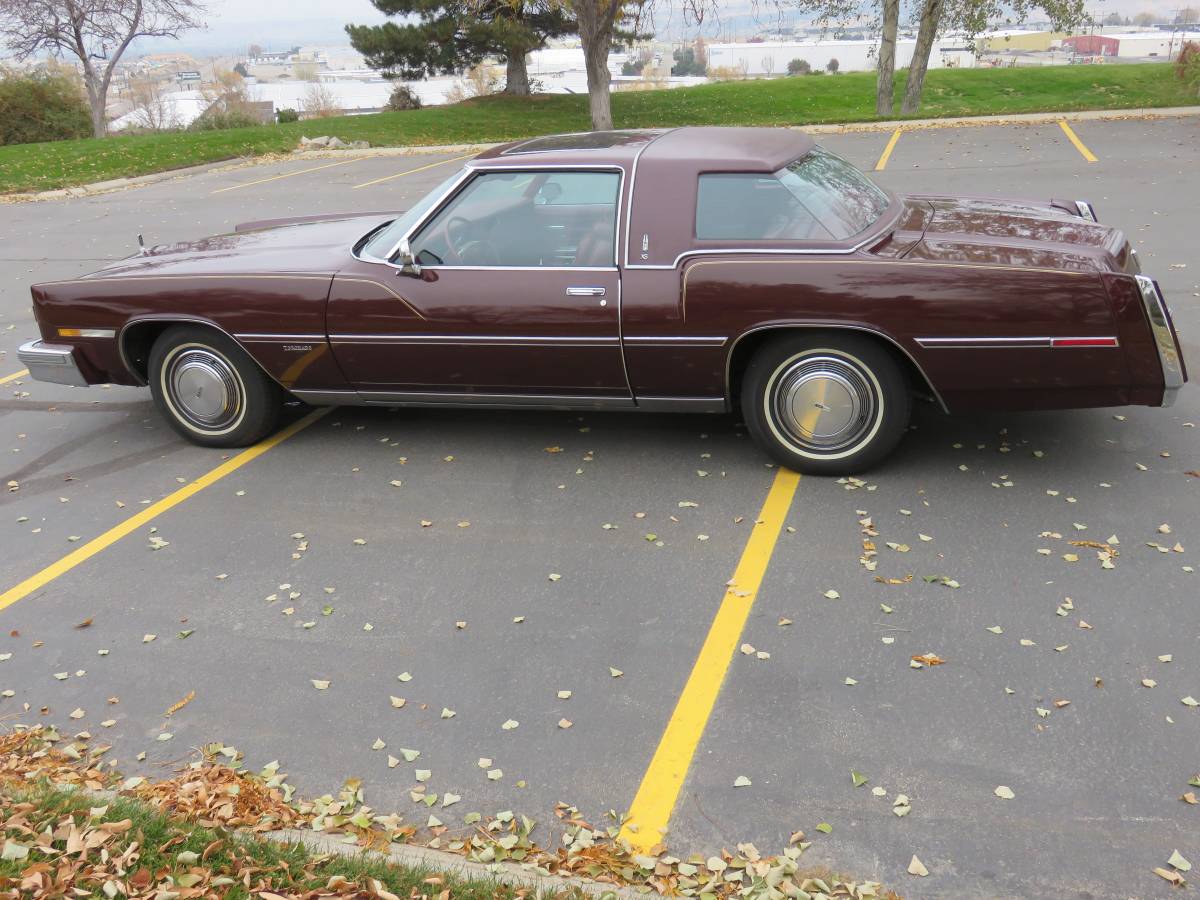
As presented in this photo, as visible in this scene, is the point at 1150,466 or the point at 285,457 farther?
the point at 285,457

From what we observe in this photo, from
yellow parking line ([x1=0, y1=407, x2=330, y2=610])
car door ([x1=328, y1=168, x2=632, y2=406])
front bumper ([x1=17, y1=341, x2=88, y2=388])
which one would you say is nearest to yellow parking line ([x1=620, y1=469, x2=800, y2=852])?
car door ([x1=328, y1=168, x2=632, y2=406])

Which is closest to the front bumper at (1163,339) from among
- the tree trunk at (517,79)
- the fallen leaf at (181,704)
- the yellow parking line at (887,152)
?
the fallen leaf at (181,704)

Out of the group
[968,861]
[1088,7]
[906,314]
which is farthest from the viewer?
[1088,7]

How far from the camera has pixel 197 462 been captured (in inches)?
235

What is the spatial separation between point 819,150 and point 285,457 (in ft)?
10.9

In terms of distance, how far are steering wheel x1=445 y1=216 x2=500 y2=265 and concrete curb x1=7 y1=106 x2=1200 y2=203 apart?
53.0 ft

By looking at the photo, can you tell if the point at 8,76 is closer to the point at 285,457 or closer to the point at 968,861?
the point at 285,457

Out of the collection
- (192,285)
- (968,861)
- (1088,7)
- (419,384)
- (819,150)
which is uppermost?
(1088,7)

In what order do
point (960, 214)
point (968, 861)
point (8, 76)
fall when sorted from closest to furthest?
point (968, 861), point (960, 214), point (8, 76)

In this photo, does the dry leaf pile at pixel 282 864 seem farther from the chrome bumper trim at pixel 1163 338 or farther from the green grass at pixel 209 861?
the chrome bumper trim at pixel 1163 338

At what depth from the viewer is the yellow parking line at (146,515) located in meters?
4.69

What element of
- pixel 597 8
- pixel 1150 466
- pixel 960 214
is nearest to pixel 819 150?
pixel 960 214

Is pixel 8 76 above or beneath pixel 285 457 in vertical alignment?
above

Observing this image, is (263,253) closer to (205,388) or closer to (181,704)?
(205,388)
